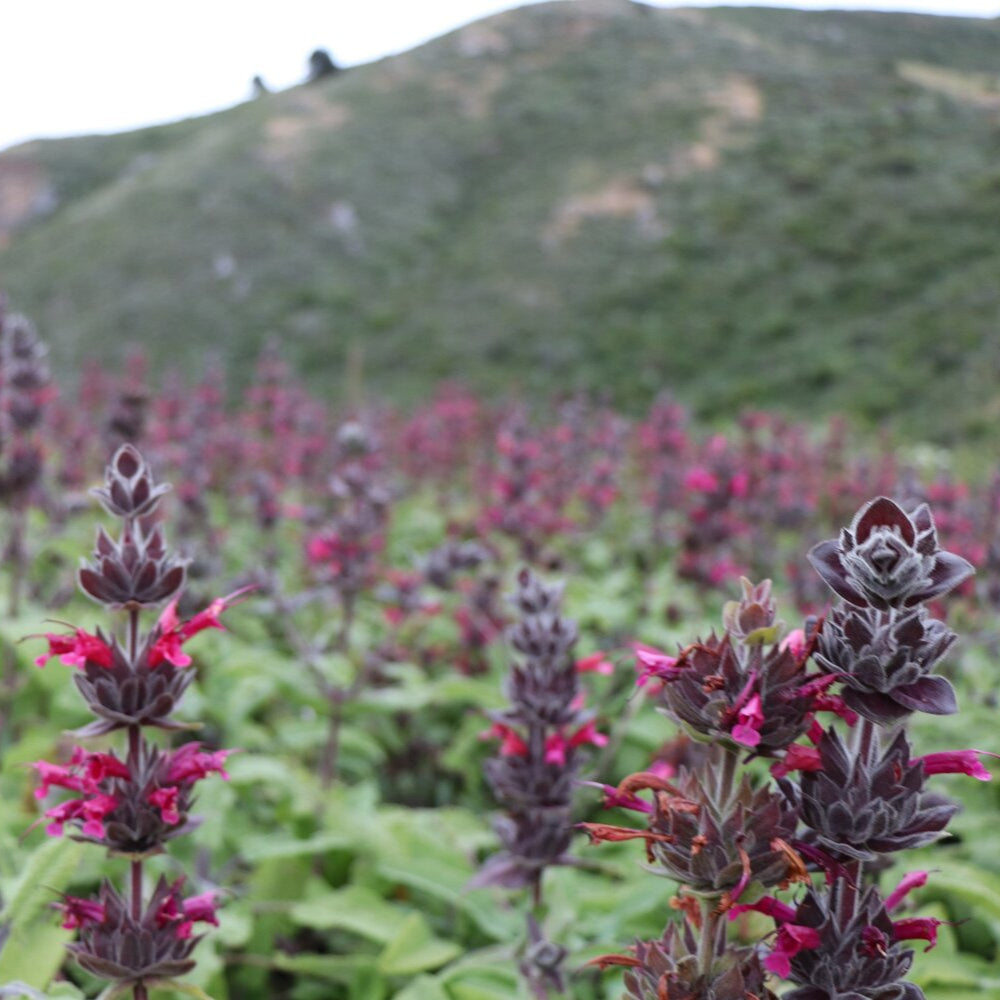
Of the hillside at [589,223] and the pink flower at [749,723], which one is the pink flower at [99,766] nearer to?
the pink flower at [749,723]

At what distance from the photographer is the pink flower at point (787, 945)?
3.96ft

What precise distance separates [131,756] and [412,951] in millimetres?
1291

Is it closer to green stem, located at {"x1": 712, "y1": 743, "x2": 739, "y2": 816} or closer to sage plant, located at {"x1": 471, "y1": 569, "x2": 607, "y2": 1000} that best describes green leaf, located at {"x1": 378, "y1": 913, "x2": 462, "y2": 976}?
sage plant, located at {"x1": 471, "y1": 569, "x2": 607, "y2": 1000}

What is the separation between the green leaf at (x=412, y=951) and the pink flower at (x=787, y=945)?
151cm

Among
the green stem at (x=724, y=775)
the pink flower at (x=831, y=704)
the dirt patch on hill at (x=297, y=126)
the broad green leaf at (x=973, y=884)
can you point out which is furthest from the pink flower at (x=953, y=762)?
the dirt patch on hill at (x=297, y=126)

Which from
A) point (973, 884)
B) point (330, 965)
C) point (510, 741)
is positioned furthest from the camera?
point (330, 965)

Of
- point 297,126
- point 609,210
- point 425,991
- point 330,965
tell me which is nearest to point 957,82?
point 609,210

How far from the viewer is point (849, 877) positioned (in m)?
1.25

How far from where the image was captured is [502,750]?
97.7 inches

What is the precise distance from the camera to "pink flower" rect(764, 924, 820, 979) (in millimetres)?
1207

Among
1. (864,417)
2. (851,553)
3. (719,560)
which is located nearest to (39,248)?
(864,417)

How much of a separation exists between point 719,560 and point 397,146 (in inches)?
1688

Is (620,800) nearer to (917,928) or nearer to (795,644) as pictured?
(795,644)

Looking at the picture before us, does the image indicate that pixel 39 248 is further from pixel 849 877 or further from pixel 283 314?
pixel 849 877
